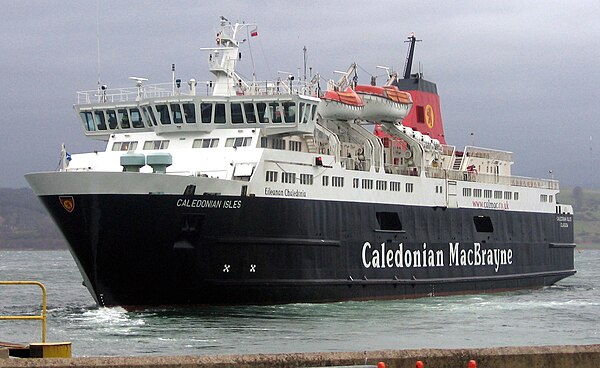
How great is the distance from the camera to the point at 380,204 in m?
30.8

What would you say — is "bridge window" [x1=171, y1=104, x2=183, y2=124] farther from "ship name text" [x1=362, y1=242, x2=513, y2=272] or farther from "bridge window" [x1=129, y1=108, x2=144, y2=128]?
"ship name text" [x1=362, y1=242, x2=513, y2=272]

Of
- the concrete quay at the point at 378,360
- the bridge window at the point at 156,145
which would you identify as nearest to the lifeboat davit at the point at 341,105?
the bridge window at the point at 156,145

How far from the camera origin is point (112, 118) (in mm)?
29078

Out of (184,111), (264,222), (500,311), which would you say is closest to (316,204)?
(264,222)

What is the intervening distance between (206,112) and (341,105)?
4554 mm

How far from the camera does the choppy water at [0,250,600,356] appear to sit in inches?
814

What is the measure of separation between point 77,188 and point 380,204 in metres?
9.63

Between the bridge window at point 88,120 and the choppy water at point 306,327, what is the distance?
15.6ft

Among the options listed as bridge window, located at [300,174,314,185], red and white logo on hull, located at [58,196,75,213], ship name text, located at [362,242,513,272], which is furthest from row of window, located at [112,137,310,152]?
red and white logo on hull, located at [58,196,75,213]

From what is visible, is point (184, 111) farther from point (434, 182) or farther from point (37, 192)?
point (434, 182)

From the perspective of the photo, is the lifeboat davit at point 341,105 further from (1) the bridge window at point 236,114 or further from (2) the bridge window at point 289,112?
(1) the bridge window at point 236,114

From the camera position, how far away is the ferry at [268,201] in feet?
80.6

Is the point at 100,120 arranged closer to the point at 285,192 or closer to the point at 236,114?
the point at 236,114

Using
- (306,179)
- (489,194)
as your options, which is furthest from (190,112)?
(489,194)
